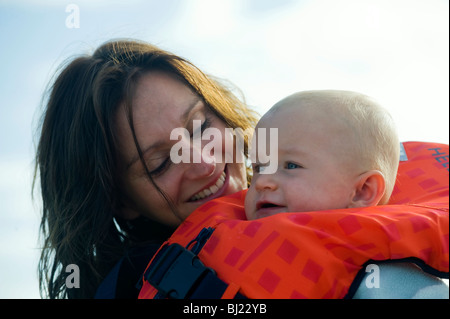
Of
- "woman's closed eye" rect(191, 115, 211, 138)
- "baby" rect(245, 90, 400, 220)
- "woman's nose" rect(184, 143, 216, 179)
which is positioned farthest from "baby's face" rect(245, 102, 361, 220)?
"woman's closed eye" rect(191, 115, 211, 138)

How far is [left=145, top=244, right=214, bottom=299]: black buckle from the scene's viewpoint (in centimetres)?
170

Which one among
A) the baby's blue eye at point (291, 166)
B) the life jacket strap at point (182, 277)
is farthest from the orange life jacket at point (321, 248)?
the baby's blue eye at point (291, 166)

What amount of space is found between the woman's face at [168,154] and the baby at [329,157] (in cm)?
44

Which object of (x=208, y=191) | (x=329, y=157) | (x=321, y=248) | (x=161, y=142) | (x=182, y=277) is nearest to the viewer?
(x=321, y=248)

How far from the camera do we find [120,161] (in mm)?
2553

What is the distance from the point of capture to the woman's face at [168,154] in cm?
236

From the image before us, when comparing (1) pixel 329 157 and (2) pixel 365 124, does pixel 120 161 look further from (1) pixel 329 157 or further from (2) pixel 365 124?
(2) pixel 365 124

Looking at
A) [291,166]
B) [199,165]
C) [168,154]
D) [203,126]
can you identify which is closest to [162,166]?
[168,154]

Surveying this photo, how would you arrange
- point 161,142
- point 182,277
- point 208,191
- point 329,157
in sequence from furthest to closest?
point 208,191 → point 161,142 → point 329,157 → point 182,277

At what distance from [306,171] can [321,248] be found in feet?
1.41

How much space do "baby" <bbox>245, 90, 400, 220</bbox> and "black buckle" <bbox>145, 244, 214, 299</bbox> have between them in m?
0.39

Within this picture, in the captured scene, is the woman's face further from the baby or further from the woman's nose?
the baby

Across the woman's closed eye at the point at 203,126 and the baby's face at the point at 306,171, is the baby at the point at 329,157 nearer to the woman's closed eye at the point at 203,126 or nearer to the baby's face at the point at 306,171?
the baby's face at the point at 306,171
